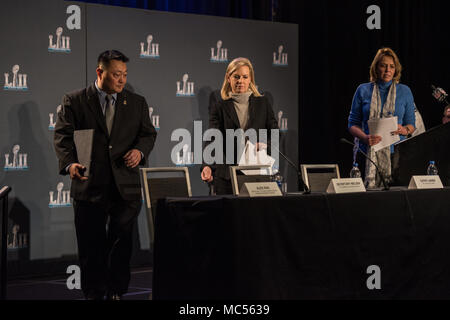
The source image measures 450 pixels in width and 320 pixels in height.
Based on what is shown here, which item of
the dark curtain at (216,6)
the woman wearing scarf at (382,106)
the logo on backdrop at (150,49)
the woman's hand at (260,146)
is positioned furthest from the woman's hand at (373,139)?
the dark curtain at (216,6)

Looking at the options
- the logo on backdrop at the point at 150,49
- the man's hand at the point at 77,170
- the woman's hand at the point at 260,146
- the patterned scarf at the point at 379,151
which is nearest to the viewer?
the man's hand at the point at 77,170

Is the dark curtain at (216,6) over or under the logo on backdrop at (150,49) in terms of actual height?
over

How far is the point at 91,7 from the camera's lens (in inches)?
205

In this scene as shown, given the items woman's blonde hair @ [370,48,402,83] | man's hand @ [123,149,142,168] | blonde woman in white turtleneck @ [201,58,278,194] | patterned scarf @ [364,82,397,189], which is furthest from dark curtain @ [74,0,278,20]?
man's hand @ [123,149,142,168]

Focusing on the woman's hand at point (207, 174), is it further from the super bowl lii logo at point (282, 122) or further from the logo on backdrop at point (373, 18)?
the logo on backdrop at point (373, 18)

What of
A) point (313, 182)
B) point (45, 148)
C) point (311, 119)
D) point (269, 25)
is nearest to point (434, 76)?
point (311, 119)

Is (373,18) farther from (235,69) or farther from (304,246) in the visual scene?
(304,246)

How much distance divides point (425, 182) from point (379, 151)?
1095mm

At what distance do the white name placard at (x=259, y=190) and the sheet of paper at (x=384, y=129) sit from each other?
1.66 meters

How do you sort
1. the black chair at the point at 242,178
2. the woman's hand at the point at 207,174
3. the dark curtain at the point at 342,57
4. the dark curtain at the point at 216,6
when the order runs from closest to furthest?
the black chair at the point at 242,178 → the woman's hand at the point at 207,174 → the dark curtain at the point at 216,6 → the dark curtain at the point at 342,57

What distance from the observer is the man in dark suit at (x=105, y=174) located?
381 cm

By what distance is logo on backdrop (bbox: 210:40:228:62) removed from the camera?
19.0 ft

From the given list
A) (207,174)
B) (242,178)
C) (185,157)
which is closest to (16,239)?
(185,157)

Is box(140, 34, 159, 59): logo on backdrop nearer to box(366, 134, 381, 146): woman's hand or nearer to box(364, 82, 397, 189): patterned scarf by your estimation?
box(364, 82, 397, 189): patterned scarf
